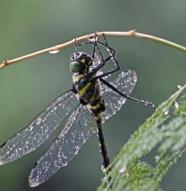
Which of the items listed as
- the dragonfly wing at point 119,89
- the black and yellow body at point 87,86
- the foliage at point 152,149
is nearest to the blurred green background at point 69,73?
the dragonfly wing at point 119,89

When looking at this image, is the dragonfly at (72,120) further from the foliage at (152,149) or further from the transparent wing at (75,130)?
the foliage at (152,149)

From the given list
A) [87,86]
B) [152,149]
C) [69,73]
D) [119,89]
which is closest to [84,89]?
[87,86]

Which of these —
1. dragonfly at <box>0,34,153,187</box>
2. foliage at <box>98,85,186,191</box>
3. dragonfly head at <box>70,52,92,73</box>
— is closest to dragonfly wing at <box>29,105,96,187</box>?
dragonfly at <box>0,34,153,187</box>

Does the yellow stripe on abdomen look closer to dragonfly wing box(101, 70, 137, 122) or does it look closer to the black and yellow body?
the black and yellow body

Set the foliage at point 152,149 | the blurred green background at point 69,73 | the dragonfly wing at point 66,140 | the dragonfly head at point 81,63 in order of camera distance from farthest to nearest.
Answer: the blurred green background at point 69,73, the dragonfly wing at point 66,140, the dragonfly head at point 81,63, the foliage at point 152,149

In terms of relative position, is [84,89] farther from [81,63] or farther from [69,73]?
[69,73]

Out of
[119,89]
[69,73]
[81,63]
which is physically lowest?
[69,73]
